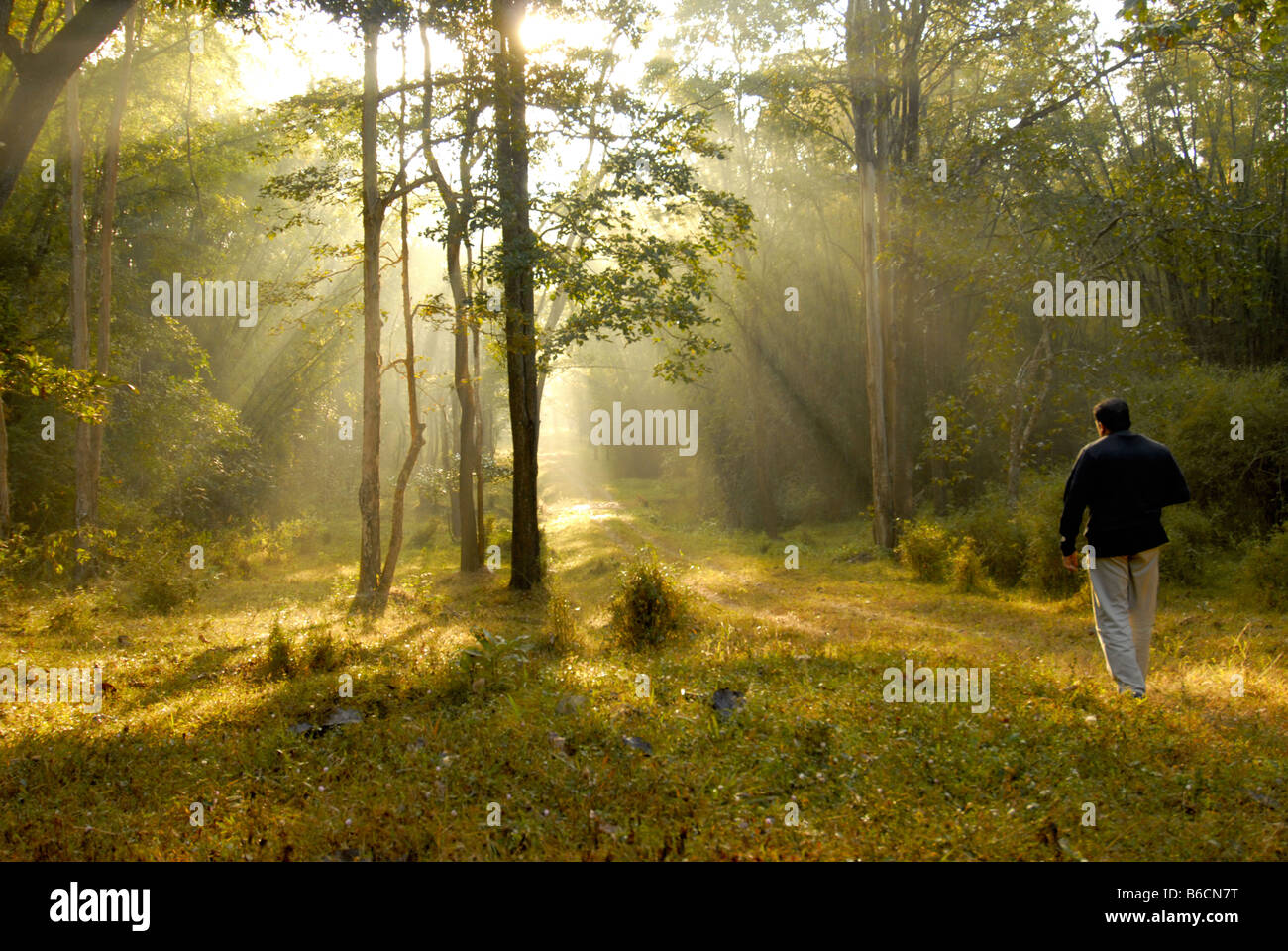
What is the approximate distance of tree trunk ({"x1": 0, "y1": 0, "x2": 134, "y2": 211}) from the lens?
667cm

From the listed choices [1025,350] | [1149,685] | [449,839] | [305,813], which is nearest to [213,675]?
[305,813]

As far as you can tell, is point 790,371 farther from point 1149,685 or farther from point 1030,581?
point 1149,685

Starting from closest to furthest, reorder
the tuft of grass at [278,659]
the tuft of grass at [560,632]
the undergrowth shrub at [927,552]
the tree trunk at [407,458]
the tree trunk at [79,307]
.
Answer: the tuft of grass at [278,659]
the tuft of grass at [560,632]
the tree trunk at [407,458]
the undergrowth shrub at [927,552]
the tree trunk at [79,307]

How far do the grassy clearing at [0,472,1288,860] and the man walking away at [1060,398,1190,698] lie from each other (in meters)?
0.46

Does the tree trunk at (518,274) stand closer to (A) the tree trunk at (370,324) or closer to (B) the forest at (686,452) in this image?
(B) the forest at (686,452)

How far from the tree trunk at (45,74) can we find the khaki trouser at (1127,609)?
905 centimetres

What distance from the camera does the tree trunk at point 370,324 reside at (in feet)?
42.6

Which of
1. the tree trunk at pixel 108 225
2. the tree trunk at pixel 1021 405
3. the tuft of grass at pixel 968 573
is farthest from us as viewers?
the tree trunk at pixel 108 225

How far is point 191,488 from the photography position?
24.6 meters

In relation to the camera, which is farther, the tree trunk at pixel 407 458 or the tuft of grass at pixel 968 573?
the tree trunk at pixel 407 458

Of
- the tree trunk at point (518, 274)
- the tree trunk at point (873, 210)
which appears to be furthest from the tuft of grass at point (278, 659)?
the tree trunk at point (873, 210)

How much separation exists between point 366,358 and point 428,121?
14.7 feet

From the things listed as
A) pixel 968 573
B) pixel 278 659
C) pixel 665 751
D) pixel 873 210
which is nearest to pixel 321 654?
pixel 278 659

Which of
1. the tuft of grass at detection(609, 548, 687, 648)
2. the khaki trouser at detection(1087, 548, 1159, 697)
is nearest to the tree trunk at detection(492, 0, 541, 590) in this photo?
the tuft of grass at detection(609, 548, 687, 648)
